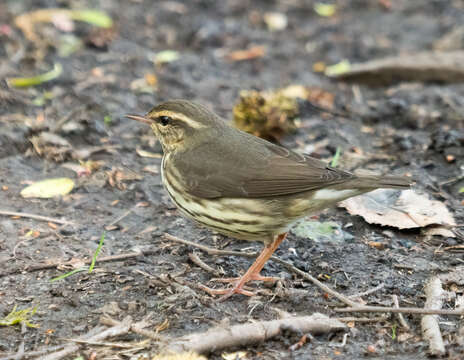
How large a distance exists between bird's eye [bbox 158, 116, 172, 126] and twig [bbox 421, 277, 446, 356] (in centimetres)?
237

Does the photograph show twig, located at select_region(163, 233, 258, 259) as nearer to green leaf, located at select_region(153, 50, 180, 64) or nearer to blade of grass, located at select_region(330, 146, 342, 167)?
blade of grass, located at select_region(330, 146, 342, 167)

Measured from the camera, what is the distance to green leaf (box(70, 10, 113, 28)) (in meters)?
9.08

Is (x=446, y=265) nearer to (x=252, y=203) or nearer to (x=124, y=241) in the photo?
(x=252, y=203)

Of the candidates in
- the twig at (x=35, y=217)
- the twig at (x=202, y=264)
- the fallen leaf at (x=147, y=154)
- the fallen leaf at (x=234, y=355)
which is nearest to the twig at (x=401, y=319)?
the fallen leaf at (x=234, y=355)

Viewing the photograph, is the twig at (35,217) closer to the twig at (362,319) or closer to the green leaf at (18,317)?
the green leaf at (18,317)

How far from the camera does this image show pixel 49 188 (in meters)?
5.97

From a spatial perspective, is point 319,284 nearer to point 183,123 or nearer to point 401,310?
point 401,310

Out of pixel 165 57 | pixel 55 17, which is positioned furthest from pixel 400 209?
pixel 55 17

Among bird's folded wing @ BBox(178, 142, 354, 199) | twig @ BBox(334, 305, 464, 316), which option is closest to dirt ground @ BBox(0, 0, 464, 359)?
twig @ BBox(334, 305, 464, 316)

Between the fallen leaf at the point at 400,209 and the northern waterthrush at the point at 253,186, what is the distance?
80cm

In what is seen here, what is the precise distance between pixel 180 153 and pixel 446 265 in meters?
2.21

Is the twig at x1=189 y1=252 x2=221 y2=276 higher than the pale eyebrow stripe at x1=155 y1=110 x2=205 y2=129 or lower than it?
lower

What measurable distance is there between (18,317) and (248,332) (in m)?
1.46

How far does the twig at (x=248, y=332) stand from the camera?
3848 mm
